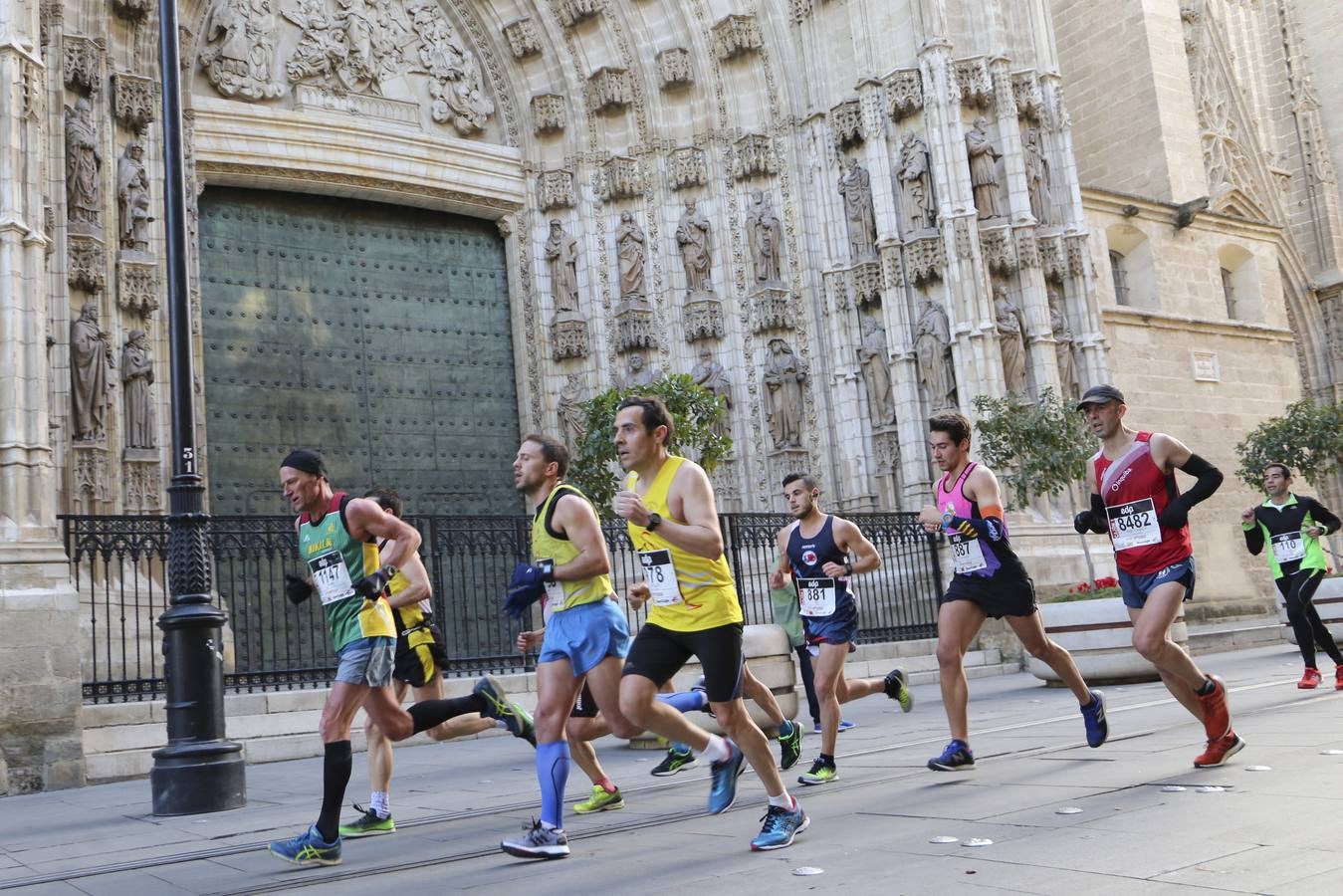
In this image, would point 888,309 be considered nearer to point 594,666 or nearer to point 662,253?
point 662,253

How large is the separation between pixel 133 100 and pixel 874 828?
1385cm

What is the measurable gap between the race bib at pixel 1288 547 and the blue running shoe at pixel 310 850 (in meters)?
8.28

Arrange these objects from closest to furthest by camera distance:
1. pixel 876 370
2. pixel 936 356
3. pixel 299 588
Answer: pixel 299 588 → pixel 936 356 → pixel 876 370

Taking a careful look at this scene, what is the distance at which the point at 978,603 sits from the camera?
679 cm

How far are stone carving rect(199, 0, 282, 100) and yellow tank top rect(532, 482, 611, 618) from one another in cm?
1374

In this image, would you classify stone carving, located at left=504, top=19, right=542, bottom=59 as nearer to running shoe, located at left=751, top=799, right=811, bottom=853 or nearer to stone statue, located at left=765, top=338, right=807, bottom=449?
stone statue, located at left=765, top=338, right=807, bottom=449

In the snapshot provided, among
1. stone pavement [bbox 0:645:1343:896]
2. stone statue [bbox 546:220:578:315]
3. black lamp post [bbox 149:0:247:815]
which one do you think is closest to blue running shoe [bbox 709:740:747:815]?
stone pavement [bbox 0:645:1343:896]

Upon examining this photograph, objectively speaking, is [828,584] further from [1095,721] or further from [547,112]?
[547,112]

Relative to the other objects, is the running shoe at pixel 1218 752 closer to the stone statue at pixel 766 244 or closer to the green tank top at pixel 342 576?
the green tank top at pixel 342 576

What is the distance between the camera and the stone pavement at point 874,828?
4.20m

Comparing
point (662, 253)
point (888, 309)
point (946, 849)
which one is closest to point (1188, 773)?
point (946, 849)

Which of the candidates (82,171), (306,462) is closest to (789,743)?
(306,462)

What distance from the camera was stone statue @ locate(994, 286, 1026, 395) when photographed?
1795cm

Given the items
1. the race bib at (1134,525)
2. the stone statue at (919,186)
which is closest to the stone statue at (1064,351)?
the stone statue at (919,186)
